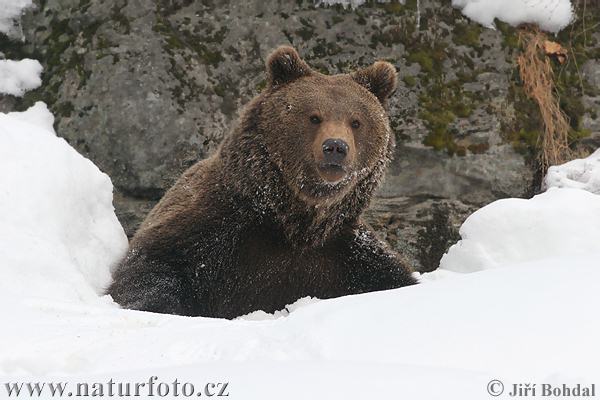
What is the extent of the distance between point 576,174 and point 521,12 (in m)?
1.90

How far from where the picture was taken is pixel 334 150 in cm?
454

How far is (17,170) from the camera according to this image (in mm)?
4266

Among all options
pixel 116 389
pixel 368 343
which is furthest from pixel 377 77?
pixel 116 389

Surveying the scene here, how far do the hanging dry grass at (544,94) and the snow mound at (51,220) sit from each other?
14.9 feet

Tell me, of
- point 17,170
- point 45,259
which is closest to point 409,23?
point 17,170

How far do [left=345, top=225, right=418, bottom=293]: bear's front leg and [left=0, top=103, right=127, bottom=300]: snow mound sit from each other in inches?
61.1

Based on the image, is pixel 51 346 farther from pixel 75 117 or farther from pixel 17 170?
pixel 75 117

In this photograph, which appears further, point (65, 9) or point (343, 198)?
point (65, 9)

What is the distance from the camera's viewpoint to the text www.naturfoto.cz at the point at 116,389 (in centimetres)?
194

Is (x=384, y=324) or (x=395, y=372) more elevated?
(x=384, y=324)

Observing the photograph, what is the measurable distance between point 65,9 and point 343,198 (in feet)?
14.3

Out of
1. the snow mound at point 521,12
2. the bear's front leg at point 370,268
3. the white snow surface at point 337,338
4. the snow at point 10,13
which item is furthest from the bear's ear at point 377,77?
the snow at point 10,13

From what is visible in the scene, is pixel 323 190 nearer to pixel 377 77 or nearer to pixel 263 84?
pixel 377 77

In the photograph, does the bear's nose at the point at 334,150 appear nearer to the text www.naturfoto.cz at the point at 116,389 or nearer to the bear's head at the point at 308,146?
the bear's head at the point at 308,146
